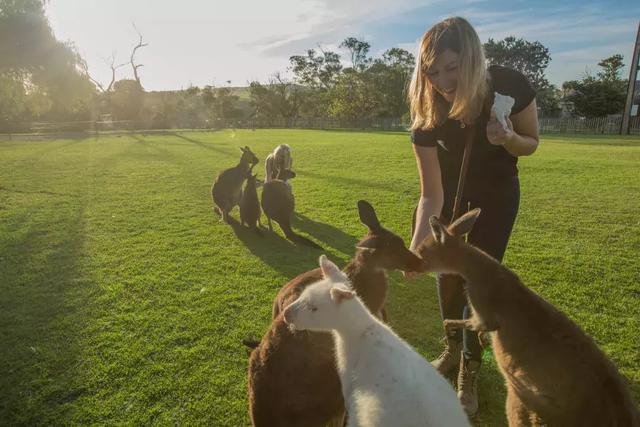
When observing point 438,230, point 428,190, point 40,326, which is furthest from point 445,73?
point 40,326

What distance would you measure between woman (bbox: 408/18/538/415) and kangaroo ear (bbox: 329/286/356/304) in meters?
1.18

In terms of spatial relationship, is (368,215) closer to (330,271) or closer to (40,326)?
(330,271)

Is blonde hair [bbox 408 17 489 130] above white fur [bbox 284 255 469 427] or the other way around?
above

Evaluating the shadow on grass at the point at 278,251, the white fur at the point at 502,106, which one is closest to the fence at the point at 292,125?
the shadow on grass at the point at 278,251

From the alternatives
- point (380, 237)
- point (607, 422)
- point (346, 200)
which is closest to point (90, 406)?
point (380, 237)

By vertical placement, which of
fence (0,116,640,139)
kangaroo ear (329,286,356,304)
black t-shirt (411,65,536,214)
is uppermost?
fence (0,116,640,139)

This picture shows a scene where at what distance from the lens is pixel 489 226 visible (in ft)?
9.87

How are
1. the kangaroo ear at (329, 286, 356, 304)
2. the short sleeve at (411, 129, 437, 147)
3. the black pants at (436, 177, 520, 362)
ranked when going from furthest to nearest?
the short sleeve at (411, 129, 437, 147)
the black pants at (436, 177, 520, 362)
the kangaroo ear at (329, 286, 356, 304)

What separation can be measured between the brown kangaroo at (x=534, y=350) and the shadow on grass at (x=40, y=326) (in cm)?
315

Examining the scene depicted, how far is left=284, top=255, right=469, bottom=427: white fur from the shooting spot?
1941mm

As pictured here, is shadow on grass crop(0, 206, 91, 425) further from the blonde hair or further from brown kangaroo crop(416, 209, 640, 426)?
the blonde hair

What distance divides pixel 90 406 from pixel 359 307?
Answer: 7.73 feet

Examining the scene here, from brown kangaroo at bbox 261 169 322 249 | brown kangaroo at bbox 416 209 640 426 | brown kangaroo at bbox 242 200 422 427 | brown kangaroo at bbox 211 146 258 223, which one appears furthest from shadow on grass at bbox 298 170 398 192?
brown kangaroo at bbox 242 200 422 427

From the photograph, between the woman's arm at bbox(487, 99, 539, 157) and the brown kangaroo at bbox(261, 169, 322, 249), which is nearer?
the woman's arm at bbox(487, 99, 539, 157)
